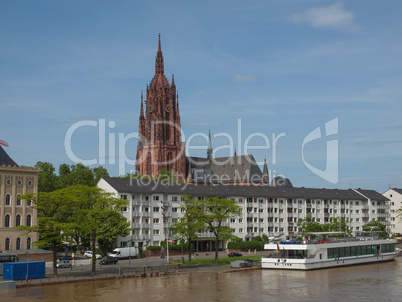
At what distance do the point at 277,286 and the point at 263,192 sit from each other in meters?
88.7

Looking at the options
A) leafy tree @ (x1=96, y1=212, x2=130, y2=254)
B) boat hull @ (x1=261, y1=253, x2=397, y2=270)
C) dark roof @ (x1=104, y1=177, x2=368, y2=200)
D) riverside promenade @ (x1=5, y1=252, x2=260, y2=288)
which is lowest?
riverside promenade @ (x1=5, y1=252, x2=260, y2=288)

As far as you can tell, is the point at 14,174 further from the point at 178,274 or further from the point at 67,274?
the point at 178,274

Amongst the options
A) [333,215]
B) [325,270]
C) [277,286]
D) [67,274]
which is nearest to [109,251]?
[67,274]

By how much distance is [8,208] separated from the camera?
111 metres

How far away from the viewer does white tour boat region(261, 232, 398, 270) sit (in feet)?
284

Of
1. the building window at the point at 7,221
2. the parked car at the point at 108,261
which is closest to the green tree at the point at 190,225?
the parked car at the point at 108,261

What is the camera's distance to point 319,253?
88438mm

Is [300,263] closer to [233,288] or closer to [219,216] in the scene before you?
[219,216]

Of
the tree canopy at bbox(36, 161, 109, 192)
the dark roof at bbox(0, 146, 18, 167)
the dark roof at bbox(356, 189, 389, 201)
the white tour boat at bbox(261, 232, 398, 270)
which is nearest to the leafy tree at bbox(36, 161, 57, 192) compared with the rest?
the tree canopy at bbox(36, 161, 109, 192)

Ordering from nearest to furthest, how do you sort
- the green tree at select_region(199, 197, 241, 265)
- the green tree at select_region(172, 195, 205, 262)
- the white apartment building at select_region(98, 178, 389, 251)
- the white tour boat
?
1. the white tour boat
2. the green tree at select_region(172, 195, 205, 262)
3. the green tree at select_region(199, 197, 241, 265)
4. the white apartment building at select_region(98, 178, 389, 251)

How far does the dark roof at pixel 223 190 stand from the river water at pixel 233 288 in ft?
173

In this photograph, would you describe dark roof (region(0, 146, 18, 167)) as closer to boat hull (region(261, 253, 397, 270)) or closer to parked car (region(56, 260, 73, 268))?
parked car (region(56, 260, 73, 268))

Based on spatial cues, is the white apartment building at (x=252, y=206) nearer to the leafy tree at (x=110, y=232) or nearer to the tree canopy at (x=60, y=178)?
the leafy tree at (x=110, y=232)

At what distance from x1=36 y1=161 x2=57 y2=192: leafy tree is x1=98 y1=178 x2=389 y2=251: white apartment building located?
3417cm
